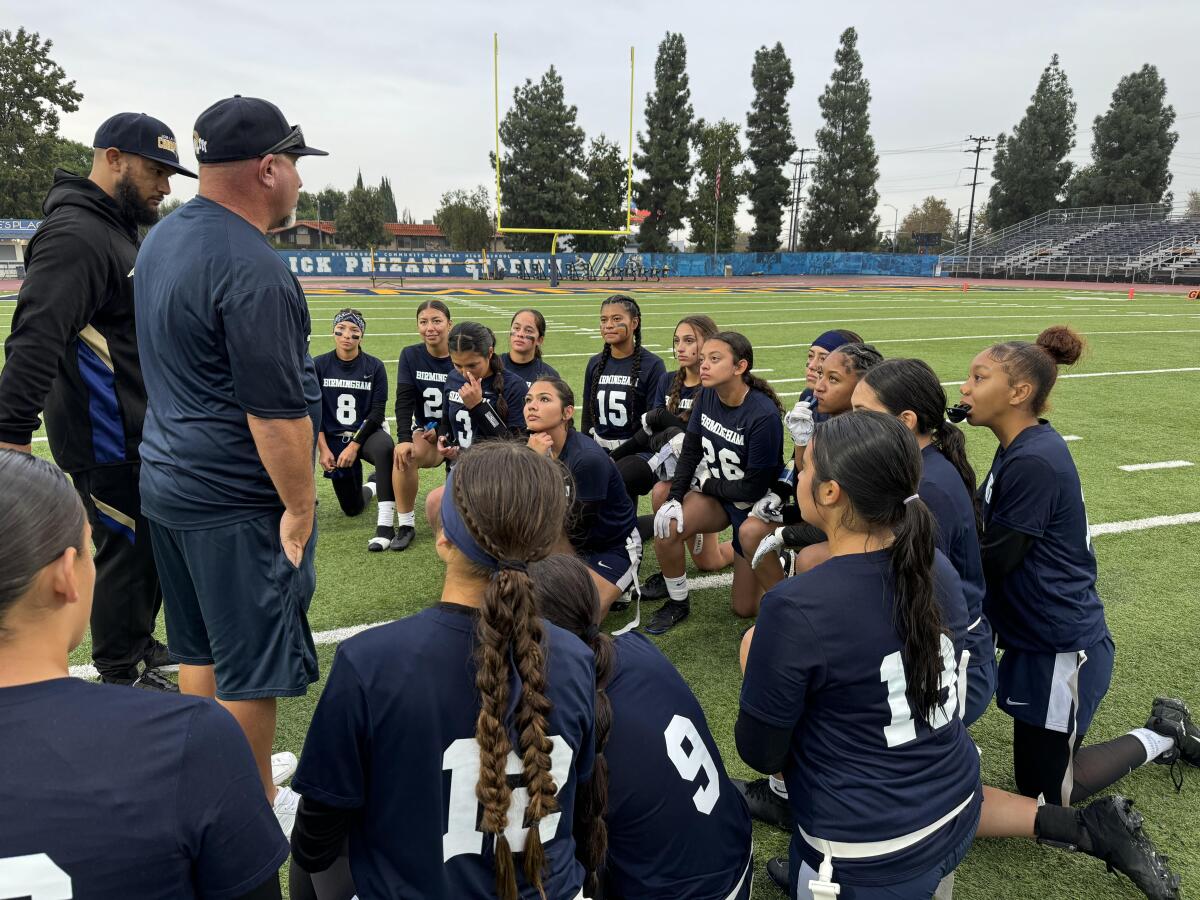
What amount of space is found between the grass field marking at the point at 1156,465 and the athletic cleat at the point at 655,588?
5.29m

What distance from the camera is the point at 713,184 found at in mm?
55562

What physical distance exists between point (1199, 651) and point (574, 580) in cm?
400

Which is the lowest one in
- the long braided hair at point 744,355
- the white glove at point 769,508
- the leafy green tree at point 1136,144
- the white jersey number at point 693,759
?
the white glove at point 769,508

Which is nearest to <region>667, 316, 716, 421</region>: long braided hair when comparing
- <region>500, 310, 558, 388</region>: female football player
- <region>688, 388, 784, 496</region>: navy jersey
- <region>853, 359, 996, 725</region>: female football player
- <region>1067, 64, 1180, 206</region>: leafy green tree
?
<region>688, 388, 784, 496</region>: navy jersey

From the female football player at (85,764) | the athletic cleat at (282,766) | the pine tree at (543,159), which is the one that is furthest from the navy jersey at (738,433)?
the pine tree at (543,159)

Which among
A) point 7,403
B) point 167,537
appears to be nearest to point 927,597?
→ point 167,537

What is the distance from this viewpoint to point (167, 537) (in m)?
2.48

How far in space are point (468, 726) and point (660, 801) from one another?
0.66 meters

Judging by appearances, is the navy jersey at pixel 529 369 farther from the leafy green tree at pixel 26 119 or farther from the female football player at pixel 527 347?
the leafy green tree at pixel 26 119

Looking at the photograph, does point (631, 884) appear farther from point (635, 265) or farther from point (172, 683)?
point (635, 265)

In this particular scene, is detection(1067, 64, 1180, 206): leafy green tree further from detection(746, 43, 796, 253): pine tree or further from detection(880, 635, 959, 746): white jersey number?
detection(880, 635, 959, 746): white jersey number

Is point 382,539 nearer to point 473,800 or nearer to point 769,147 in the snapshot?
point 473,800

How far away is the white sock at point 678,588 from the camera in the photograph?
4547 mm

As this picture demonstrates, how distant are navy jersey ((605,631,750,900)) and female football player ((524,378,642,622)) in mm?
1989
